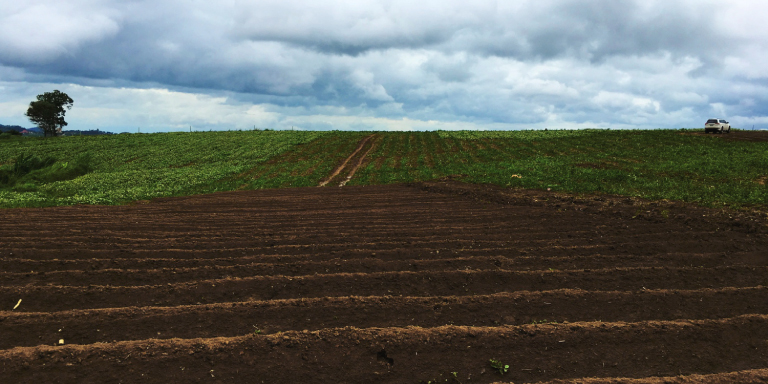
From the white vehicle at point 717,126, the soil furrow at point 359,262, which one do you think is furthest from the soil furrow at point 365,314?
the white vehicle at point 717,126

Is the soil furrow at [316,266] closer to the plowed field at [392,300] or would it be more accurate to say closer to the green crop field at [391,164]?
the plowed field at [392,300]

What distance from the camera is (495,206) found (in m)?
15.4

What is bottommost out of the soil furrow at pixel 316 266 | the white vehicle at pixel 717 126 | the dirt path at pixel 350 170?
the soil furrow at pixel 316 266

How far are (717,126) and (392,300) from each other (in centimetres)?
5480

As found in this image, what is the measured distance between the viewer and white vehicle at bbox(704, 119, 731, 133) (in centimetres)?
4556

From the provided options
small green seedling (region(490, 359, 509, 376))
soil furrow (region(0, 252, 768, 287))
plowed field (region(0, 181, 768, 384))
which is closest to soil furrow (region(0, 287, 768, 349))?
plowed field (region(0, 181, 768, 384))

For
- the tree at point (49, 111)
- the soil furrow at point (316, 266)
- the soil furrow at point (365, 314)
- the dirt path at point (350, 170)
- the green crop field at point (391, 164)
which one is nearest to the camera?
the soil furrow at point (365, 314)

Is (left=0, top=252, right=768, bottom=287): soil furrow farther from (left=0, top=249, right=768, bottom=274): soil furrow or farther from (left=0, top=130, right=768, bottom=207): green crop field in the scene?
(left=0, top=130, right=768, bottom=207): green crop field

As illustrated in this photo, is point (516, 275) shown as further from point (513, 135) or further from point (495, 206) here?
point (513, 135)

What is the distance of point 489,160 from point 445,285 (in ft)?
95.1

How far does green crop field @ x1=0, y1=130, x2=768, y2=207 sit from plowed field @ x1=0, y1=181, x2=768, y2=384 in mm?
7269

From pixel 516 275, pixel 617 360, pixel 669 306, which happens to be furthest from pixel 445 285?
pixel 669 306

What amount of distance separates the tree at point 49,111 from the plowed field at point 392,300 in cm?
10009

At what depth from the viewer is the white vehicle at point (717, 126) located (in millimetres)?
45562
